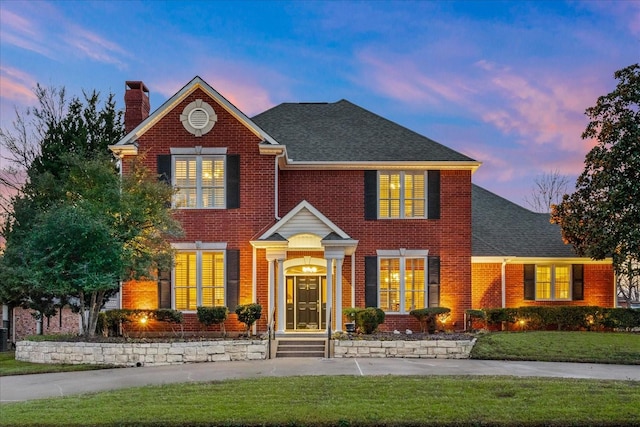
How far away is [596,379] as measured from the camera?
13438mm

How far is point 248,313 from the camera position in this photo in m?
19.5

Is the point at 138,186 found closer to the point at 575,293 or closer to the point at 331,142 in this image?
the point at 331,142

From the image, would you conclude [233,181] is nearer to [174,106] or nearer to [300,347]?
[174,106]

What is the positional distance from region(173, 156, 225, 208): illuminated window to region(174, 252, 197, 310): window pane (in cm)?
185

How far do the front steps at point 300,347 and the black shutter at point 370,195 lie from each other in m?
5.60

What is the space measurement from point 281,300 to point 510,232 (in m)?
10.9

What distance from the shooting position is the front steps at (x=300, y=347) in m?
17.8

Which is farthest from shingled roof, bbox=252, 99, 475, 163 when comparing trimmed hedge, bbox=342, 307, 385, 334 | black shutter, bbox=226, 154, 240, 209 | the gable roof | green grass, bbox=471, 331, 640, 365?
green grass, bbox=471, 331, 640, 365

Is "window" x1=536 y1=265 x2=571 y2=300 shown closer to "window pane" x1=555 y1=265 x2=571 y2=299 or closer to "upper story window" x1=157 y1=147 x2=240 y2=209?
"window pane" x1=555 y1=265 x2=571 y2=299

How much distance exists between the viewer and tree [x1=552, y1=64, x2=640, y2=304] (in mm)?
20188

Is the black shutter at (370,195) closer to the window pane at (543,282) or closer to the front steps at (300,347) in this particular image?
the front steps at (300,347)

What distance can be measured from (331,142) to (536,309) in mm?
9980

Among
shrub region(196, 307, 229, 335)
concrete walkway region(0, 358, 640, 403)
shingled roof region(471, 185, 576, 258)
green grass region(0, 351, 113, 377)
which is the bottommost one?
green grass region(0, 351, 113, 377)

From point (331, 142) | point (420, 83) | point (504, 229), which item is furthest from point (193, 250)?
point (504, 229)
